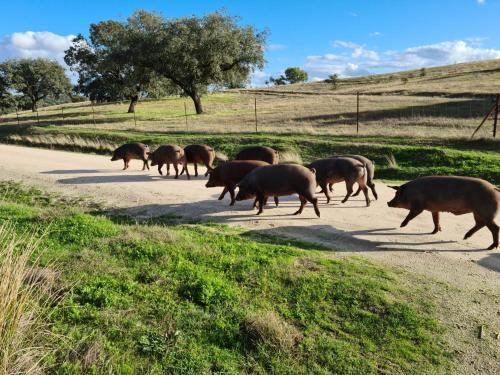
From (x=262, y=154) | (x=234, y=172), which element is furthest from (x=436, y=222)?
(x=262, y=154)

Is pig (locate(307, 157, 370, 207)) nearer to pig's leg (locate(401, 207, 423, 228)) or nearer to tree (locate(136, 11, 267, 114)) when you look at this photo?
pig's leg (locate(401, 207, 423, 228))

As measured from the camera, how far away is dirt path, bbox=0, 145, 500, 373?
244 inches

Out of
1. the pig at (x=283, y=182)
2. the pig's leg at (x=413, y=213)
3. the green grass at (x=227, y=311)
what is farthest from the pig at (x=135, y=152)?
the pig's leg at (x=413, y=213)

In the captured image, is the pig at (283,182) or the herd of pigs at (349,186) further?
the pig at (283,182)

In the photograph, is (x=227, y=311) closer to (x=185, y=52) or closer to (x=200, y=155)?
(x=200, y=155)

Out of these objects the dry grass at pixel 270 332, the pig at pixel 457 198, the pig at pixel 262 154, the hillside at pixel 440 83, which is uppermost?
the hillside at pixel 440 83

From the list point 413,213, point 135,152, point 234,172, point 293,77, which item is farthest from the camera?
point 293,77

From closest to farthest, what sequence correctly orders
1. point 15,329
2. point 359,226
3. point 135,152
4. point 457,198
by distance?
1. point 15,329
2. point 457,198
3. point 359,226
4. point 135,152

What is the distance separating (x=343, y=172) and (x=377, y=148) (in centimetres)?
713

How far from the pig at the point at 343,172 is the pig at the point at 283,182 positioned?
3.96 feet

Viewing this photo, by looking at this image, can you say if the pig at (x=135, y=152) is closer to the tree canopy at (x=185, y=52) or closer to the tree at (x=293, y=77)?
the tree canopy at (x=185, y=52)

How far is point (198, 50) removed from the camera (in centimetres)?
3691

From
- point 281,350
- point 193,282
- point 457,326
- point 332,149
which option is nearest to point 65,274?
point 193,282

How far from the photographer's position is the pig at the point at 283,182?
32.4 ft
